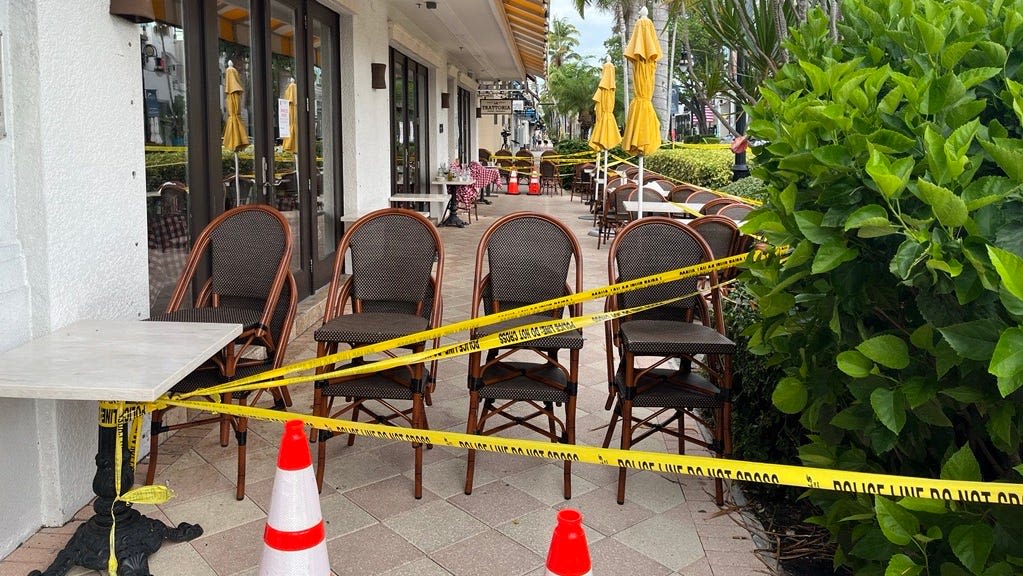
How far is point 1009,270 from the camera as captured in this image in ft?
5.20

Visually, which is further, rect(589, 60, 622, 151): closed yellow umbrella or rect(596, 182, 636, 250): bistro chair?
rect(589, 60, 622, 151): closed yellow umbrella

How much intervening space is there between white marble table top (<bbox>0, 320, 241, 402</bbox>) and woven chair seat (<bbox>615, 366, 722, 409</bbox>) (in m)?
A: 1.63

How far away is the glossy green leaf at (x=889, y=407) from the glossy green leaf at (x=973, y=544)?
25cm

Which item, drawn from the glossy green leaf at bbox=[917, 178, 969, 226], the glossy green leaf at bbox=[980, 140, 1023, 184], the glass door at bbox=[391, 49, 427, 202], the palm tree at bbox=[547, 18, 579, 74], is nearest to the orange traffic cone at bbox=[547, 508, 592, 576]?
the glossy green leaf at bbox=[917, 178, 969, 226]

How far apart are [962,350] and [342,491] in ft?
8.14

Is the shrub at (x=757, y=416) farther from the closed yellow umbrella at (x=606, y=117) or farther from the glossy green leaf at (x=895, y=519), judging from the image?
the closed yellow umbrella at (x=606, y=117)

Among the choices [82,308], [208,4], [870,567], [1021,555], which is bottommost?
[870,567]

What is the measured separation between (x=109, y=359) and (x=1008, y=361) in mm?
2466

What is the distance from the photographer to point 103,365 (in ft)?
8.39

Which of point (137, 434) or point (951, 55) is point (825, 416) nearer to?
point (951, 55)

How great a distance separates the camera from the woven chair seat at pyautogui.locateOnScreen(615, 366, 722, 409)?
11.3 feet

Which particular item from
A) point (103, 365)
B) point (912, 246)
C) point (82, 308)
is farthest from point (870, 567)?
point (82, 308)

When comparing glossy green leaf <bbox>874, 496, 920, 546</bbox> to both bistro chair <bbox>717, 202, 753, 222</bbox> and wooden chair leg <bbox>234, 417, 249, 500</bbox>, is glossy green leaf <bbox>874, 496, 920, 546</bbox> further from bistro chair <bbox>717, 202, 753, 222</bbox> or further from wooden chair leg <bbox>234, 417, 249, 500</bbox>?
bistro chair <bbox>717, 202, 753, 222</bbox>

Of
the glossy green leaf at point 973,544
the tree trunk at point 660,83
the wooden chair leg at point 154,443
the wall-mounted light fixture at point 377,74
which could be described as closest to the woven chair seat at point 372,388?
the wooden chair leg at point 154,443
